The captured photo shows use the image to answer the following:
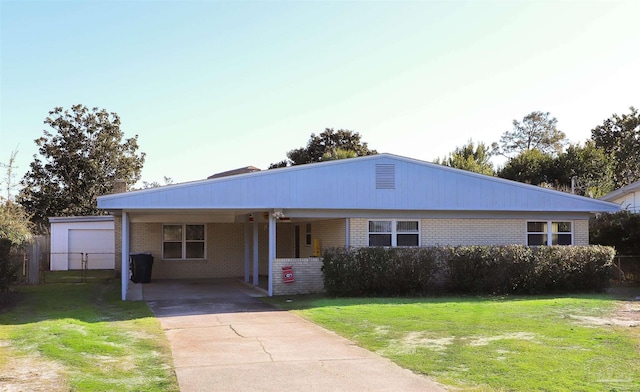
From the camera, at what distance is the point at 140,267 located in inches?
921

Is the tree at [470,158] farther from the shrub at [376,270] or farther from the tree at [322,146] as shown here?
the shrub at [376,270]

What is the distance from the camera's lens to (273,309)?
15477mm

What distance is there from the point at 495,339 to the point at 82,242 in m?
22.8

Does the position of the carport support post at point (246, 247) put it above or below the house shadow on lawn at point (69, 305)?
above

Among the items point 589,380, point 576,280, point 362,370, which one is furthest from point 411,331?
point 576,280

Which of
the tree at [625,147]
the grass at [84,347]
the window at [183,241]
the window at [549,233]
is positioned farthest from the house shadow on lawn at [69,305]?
the tree at [625,147]

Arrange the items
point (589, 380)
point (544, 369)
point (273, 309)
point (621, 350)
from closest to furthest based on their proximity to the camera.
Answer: point (589, 380), point (544, 369), point (621, 350), point (273, 309)

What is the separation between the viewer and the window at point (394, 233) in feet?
64.8

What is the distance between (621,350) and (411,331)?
3.50 metres

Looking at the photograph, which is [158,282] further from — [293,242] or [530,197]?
[530,197]

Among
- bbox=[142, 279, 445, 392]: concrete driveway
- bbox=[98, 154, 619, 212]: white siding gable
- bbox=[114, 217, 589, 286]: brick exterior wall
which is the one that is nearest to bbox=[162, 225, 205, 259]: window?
bbox=[114, 217, 589, 286]: brick exterior wall

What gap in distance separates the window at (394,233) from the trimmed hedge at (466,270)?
64.7 inches

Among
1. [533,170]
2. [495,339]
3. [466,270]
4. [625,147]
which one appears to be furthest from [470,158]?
[495,339]

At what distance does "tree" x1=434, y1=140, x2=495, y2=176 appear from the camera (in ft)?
147
